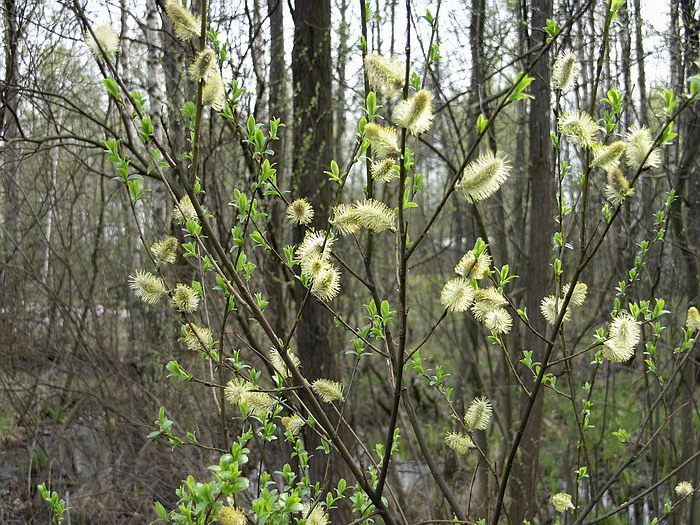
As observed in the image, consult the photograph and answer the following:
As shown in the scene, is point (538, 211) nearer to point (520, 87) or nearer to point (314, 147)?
point (314, 147)

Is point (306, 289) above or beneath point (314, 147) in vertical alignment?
beneath

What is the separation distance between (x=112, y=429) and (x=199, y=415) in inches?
33.2

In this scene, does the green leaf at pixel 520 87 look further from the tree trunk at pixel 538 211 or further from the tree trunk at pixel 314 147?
the tree trunk at pixel 314 147

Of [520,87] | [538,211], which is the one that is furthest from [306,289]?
[538,211]

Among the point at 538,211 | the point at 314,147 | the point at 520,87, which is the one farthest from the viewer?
the point at 314,147

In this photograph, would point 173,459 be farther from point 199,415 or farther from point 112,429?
point 112,429

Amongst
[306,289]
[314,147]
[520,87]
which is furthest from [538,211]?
[520,87]

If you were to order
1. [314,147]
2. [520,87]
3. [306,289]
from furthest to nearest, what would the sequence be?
[314,147] < [306,289] < [520,87]

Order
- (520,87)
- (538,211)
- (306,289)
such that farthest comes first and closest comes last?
(538,211) < (306,289) < (520,87)

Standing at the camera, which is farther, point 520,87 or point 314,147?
point 314,147

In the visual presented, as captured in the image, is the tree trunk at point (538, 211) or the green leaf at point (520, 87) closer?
the green leaf at point (520, 87)

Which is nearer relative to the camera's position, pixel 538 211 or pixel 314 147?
pixel 538 211

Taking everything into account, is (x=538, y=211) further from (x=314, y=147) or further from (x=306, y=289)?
(x=306, y=289)

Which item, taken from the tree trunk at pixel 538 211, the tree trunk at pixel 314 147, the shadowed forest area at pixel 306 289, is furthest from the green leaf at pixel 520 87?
the tree trunk at pixel 314 147
